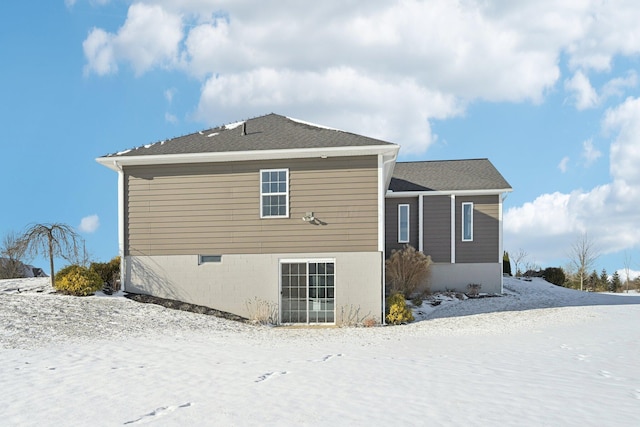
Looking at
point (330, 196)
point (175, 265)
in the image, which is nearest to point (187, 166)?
point (175, 265)

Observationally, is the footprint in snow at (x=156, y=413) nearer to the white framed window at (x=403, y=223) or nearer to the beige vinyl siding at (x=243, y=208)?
the beige vinyl siding at (x=243, y=208)

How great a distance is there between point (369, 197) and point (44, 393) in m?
10.3

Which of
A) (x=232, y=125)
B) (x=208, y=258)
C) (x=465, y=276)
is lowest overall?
(x=465, y=276)

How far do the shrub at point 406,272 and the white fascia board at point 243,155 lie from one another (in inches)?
239

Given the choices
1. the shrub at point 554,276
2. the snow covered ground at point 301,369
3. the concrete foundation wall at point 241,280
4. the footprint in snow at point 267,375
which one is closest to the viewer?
the snow covered ground at point 301,369

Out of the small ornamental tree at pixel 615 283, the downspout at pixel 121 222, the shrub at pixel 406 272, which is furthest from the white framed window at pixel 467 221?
the small ornamental tree at pixel 615 283

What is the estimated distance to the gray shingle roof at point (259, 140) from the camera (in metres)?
16.4

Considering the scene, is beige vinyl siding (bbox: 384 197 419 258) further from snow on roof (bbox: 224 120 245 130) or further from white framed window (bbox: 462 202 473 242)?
snow on roof (bbox: 224 120 245 130)

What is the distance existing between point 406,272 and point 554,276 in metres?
13.6

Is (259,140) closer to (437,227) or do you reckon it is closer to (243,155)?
(243,155)

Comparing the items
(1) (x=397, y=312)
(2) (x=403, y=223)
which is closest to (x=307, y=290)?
(1) (x=397, y=312)

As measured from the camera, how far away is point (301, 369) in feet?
30.3

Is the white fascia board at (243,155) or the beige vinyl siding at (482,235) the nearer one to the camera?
the white fascia board at (243,155)

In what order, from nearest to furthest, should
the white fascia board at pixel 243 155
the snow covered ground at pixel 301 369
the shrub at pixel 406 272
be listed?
the snow covered ground at pixel 301 369
the white fascia board at pixel 243 155
the shrub at pixel 406 272
